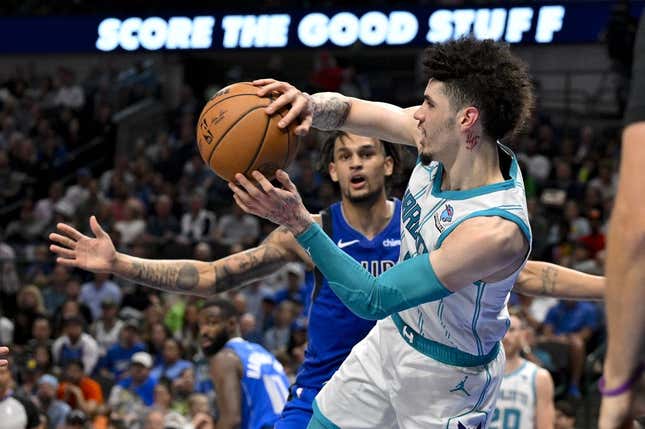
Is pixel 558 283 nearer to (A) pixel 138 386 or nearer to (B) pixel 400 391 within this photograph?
(B) pixel 400 391

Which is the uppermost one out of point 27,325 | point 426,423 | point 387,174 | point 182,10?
point 182,10

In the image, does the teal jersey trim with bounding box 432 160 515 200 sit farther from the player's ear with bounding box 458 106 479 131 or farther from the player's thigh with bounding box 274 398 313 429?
the player's thigh with bounding box 274 398 313 429

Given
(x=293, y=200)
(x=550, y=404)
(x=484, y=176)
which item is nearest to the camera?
(x=293, y=200)

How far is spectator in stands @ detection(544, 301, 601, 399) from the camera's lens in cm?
1030

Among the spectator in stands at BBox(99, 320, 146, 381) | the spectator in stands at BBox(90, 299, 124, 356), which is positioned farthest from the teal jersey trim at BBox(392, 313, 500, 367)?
the spectator in stands at BBox(90, 299, 124, 356)

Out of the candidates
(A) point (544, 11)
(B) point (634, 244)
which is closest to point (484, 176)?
(B) point (634, 244)

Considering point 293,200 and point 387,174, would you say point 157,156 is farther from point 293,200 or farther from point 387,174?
point 293,200

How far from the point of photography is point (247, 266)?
16.6ft

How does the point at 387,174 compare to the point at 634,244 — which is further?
the point at 387,174

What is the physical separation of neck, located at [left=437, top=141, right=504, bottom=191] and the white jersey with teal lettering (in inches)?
136

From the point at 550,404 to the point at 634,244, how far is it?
16.5 ft

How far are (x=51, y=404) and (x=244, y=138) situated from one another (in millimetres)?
7463

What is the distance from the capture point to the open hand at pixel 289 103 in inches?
155

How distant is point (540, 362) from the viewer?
9.70 m
